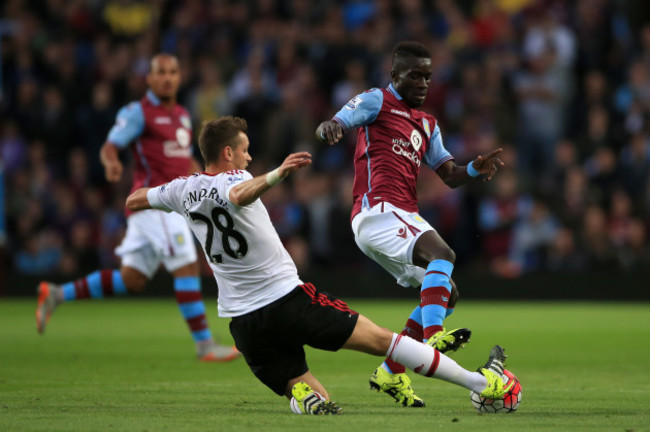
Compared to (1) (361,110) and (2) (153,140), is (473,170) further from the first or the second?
(2) (153,140)

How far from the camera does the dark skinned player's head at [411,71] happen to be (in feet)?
25.0

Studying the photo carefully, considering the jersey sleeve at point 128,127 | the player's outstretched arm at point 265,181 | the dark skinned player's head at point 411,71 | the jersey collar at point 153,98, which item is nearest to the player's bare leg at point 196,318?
the jersey sleeve at point 128,127

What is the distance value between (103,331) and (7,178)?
25.2 feet

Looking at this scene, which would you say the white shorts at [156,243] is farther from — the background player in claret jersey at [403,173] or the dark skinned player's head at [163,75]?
the background player in claret jersey at [403,173]

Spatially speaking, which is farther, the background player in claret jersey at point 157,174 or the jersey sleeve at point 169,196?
the background player in claret jersey at point 157,174

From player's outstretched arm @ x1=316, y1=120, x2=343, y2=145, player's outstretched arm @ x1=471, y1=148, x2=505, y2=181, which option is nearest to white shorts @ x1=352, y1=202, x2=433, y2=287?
player's outstretched arm @ x1=471, y1=148, x2=505, y2=181

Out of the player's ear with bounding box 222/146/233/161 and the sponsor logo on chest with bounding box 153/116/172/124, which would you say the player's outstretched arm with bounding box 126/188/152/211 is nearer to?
the player's ear with bounding box 222/146/233/161

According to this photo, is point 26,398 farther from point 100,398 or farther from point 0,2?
point 0,2

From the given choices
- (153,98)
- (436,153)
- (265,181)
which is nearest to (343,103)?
(153,98)

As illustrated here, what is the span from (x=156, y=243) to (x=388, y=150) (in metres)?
3.49

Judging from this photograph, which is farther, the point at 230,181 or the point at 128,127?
the point at 128,127

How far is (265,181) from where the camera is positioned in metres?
5.90

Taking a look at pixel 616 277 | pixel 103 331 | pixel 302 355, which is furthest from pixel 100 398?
pixel 616 277

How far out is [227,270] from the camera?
6.39 meters
